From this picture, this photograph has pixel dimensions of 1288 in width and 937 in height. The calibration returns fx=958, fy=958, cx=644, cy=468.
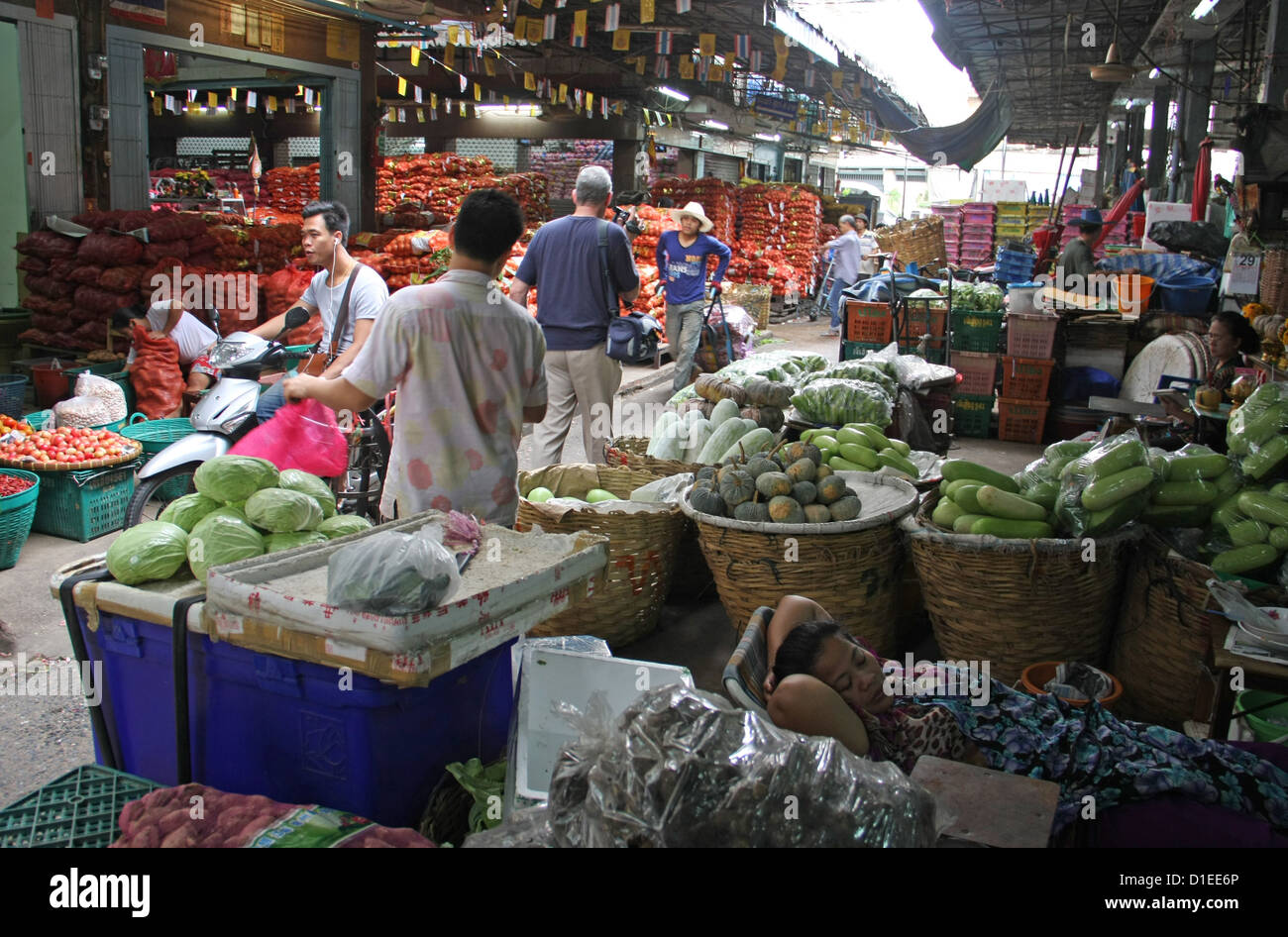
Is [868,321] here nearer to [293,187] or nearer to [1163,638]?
[1163,638]

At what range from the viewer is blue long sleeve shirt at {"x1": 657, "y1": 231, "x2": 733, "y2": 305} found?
10.2 m

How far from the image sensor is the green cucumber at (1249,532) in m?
3.45

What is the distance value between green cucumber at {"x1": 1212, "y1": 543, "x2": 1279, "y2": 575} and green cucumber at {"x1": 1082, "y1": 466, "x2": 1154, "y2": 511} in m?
0.39

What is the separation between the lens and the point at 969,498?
3938 mm

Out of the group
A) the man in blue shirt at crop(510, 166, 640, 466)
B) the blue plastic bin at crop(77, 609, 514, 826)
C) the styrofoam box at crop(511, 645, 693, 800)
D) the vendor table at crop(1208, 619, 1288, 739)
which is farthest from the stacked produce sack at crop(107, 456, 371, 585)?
the man in blue shirt at crop(510, 166, 640, 466)

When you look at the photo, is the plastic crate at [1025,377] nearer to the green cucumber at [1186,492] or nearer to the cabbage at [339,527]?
the green cucumber at [1186,492]

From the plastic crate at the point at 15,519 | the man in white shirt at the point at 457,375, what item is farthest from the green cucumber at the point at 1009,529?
the plastic crate at the point at 15,519

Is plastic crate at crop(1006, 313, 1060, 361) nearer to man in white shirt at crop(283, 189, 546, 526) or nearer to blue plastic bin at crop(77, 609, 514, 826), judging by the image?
man in white shirt at crop(283, 189, 546, 526)

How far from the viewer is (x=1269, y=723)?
10.5 feet

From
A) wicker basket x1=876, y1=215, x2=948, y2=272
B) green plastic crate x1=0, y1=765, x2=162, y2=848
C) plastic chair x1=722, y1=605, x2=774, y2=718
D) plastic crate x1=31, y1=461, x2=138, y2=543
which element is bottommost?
plastic crate x1=31, y1=461, x2=138, y2=543

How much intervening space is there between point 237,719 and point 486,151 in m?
21.6

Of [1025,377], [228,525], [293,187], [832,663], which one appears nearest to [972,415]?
[1025,377]

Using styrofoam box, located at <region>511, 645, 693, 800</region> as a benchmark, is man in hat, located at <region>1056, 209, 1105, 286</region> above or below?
above
